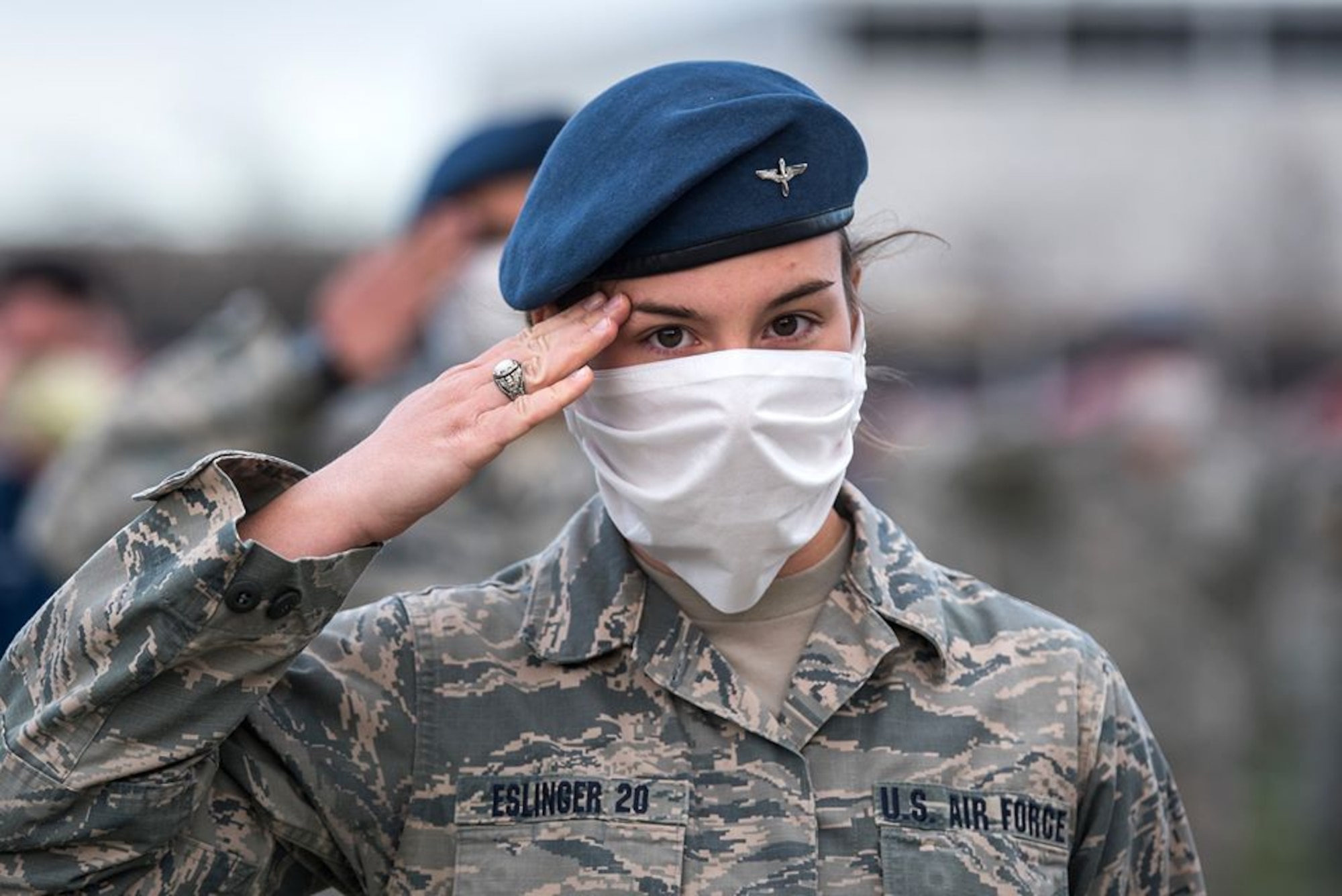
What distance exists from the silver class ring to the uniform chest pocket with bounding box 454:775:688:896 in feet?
1.63

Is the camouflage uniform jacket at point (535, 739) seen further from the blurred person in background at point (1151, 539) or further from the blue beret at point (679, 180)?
the blurred person in background at point (1151, 539)

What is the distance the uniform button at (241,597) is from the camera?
8.35 ft

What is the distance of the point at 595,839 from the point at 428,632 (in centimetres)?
36

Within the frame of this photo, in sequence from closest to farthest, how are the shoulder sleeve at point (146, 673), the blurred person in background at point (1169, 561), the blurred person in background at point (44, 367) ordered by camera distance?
the shoulder sleeve at point (146, 673)
the blurred person in background at point (44, 367)
the blurred person in background at point (1169, 561)

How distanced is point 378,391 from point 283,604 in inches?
110

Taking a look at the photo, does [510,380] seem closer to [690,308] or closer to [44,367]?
[690,308]

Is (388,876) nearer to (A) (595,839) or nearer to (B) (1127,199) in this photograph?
(A) (595,839)

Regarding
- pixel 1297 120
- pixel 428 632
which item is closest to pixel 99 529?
pixel 428 632

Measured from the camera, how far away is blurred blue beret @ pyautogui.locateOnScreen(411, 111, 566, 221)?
5.06m

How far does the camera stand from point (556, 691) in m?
2.84

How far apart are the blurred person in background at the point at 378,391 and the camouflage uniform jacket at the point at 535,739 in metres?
2.12

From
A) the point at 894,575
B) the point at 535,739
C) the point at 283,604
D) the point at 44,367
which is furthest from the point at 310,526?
the point at 44,367

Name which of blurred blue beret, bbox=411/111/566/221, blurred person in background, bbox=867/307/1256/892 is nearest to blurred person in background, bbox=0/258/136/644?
blurred blue beret, bbox=411/111/566/221

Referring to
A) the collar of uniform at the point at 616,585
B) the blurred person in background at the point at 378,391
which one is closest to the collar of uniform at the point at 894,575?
the collar of uniform at the point at 616,585
